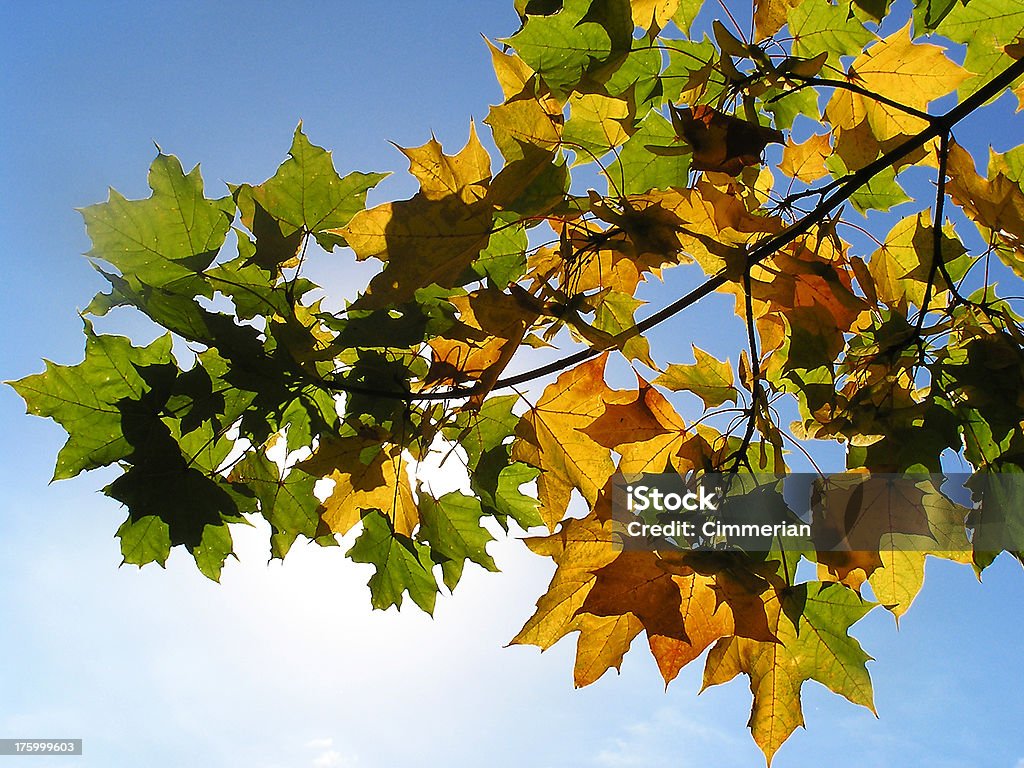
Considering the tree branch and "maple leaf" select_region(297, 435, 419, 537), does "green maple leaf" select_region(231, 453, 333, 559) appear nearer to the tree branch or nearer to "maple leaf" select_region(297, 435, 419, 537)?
"maple leaf" select_region(297, 435, 419, 537)

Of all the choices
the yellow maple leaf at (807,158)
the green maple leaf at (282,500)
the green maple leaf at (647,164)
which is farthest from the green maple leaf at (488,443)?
the yellow maple leaf at (807,158)

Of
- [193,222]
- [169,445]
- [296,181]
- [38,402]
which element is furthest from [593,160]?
[38,402]

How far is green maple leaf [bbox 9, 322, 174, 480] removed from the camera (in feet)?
3.51

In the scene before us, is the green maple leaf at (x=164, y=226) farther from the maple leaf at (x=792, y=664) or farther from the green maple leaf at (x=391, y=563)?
the maple leaf at (x=792, y=664)

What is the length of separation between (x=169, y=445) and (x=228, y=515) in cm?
14

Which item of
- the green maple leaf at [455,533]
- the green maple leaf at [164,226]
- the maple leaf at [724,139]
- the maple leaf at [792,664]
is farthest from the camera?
the green maple leaf at [455,533]

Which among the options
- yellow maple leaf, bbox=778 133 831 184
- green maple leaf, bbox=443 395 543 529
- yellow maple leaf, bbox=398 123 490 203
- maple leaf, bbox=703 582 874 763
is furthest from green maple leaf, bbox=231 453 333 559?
yellow maple leaf, bbox=778 133 831 184

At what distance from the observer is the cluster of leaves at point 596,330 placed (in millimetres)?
898

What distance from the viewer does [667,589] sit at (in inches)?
33.3

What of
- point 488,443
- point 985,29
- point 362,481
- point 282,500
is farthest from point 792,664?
point 985,29

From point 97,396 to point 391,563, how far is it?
50 cm

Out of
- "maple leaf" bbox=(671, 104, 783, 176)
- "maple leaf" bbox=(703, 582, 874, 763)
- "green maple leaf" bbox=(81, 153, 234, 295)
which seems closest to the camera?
"maple leaf" bbox=(671, 104, 783, 176)

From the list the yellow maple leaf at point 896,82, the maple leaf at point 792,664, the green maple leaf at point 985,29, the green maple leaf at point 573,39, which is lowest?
the maple leaf at point 792,664

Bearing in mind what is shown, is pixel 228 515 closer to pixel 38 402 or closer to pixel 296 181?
pixel 38 402
